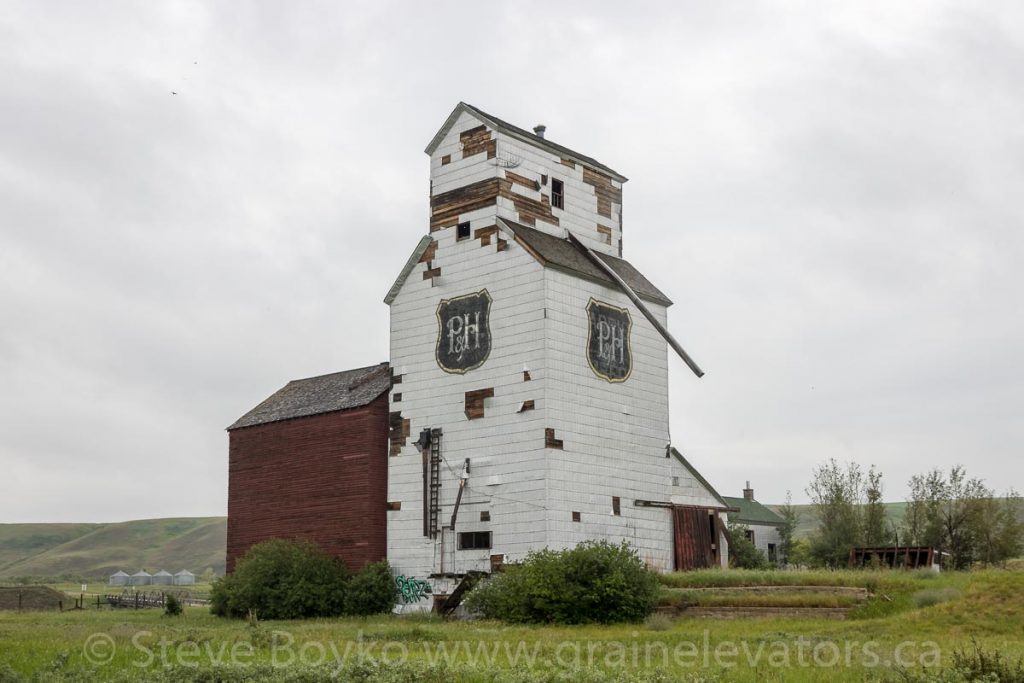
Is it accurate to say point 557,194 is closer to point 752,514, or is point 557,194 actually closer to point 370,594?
point 370,594

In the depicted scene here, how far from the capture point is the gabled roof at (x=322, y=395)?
44688mm

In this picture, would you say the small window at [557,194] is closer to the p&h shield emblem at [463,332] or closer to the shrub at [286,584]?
the p&h shield emblem at [463,332]

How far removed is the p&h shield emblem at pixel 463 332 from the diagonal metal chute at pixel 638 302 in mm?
4443

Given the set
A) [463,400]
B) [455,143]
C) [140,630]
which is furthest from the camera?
[455,143]

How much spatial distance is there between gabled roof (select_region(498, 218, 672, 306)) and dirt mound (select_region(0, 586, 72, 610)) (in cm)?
3054

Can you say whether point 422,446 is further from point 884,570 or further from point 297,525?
point 884,570

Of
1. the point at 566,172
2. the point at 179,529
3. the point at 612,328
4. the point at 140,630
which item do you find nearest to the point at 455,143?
the point at 566,172

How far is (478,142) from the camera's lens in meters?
42.4

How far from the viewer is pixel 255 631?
25906 mm

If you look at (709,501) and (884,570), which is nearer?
(884,570)

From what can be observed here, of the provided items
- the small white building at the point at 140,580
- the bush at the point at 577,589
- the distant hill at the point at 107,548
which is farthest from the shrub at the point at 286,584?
the distant hill at the point at 107,548

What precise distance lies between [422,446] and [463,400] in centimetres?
237

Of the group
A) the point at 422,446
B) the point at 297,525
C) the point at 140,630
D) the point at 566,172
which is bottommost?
the point at 140,630

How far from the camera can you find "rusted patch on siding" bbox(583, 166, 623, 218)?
44906 mm
